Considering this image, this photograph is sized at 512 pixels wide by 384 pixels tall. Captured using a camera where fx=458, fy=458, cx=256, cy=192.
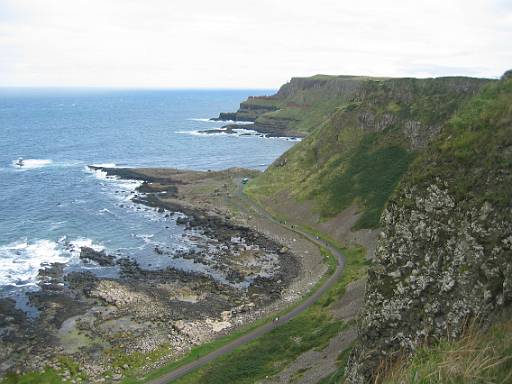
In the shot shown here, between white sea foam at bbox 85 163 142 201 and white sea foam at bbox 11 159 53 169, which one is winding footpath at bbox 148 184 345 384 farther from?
white sea foam at bbox 11 159 53 169

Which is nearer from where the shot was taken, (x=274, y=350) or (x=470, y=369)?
(x=470, y=369)

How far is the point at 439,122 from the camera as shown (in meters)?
80.6

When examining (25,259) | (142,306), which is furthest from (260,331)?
(25,259)

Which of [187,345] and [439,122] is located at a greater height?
[439,122]

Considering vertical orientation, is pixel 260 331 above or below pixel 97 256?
below

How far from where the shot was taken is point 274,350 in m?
41.7

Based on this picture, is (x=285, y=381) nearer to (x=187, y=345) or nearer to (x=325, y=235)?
(x=187, y=345)

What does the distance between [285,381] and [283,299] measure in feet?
65.3

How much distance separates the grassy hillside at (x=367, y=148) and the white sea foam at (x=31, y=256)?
129 feet

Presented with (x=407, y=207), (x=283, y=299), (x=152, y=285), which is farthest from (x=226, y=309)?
(x=407, y=207)

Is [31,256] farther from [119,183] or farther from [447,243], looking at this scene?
[447,243]

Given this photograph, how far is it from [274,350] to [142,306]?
1866 cm

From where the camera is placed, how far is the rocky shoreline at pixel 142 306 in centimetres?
4331

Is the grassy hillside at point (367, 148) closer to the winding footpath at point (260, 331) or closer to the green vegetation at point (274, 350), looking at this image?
the winding footpath at point (260, 331)
